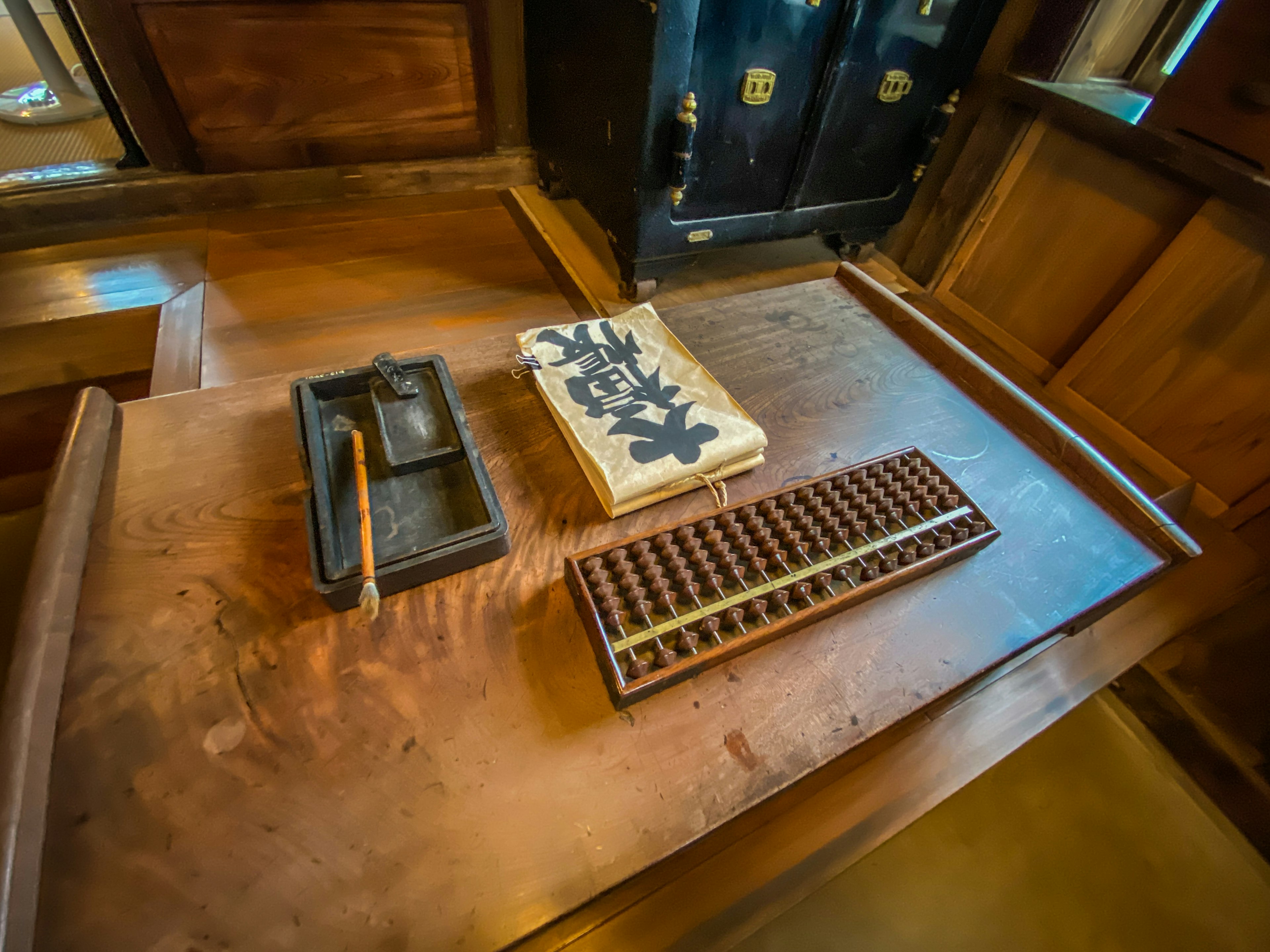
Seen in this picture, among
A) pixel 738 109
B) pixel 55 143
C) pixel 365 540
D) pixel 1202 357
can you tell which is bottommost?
pixel 55 143

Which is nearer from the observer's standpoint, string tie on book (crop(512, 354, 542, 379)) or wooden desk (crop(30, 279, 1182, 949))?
wooden desk (crop(30, 279, 1182, 949))

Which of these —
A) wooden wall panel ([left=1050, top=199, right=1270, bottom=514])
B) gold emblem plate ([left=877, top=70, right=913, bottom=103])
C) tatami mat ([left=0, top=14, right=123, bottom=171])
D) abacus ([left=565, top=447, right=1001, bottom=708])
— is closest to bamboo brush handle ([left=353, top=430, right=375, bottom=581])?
abacus ([left=565, top=447, right=1001, bottom=708])

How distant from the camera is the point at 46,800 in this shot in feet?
2.09

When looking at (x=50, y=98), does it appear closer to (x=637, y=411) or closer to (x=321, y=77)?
(x=321, y=77)

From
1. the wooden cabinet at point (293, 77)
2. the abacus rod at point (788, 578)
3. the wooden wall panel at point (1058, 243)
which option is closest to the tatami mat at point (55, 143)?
the wooden cabinet at point (293, 77)

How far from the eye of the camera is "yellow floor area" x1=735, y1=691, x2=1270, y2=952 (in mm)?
1329

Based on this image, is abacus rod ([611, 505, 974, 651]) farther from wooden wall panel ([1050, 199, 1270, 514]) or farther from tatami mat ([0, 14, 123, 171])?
tatami mat ([0, 14, 123, 171])

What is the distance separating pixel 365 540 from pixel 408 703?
Result: 219 mm

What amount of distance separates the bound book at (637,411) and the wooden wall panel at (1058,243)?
1533 mm

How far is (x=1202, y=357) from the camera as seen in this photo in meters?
1.67

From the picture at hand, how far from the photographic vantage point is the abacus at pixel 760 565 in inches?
32.1

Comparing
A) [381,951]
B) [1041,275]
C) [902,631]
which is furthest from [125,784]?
[1041,275]

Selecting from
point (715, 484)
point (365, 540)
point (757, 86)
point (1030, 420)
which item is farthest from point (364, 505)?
point (757, 86)

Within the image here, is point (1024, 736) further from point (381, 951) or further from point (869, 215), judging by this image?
point (869, 215)
